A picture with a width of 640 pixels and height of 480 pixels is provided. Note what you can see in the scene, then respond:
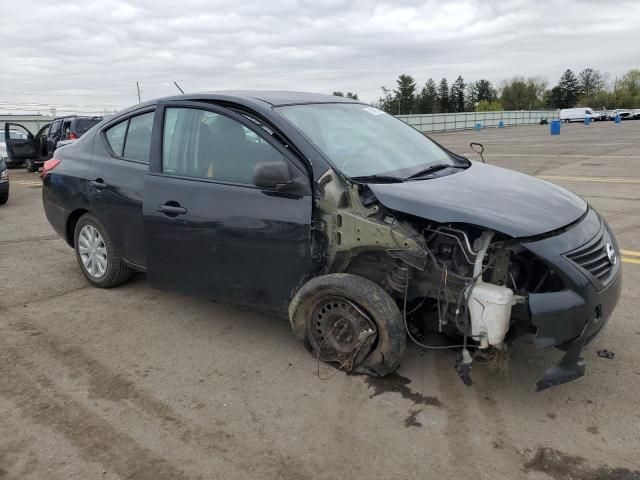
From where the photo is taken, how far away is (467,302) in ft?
9.75

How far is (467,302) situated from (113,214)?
298cm

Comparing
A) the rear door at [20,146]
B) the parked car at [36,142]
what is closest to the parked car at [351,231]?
the parked car at [36,142]

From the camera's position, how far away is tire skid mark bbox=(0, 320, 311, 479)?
8.63 ft

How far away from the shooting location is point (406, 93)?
95500mm

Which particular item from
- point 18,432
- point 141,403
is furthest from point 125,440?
point 18,432

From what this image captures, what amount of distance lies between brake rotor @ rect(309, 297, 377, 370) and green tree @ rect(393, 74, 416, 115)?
304 ft

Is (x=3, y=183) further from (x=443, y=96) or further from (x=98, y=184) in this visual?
(x=443, y=96)

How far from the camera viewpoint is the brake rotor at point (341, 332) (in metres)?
3.31

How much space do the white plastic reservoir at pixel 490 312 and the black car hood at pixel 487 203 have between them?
335 mm

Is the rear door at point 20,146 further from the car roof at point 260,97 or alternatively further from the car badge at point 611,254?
the car badge at point 611,254

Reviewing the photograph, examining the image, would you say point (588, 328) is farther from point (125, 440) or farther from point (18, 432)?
point (18, 432)

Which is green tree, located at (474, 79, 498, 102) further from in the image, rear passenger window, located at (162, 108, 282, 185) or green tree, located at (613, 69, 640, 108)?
rear passenger window, located at (162, 108, 282, 185)

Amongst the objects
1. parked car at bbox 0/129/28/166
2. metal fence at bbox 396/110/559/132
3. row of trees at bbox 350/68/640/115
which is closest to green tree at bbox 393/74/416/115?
row of trees at bbox 350/68/640/115

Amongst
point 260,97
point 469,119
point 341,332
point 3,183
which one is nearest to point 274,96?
point 260,97
